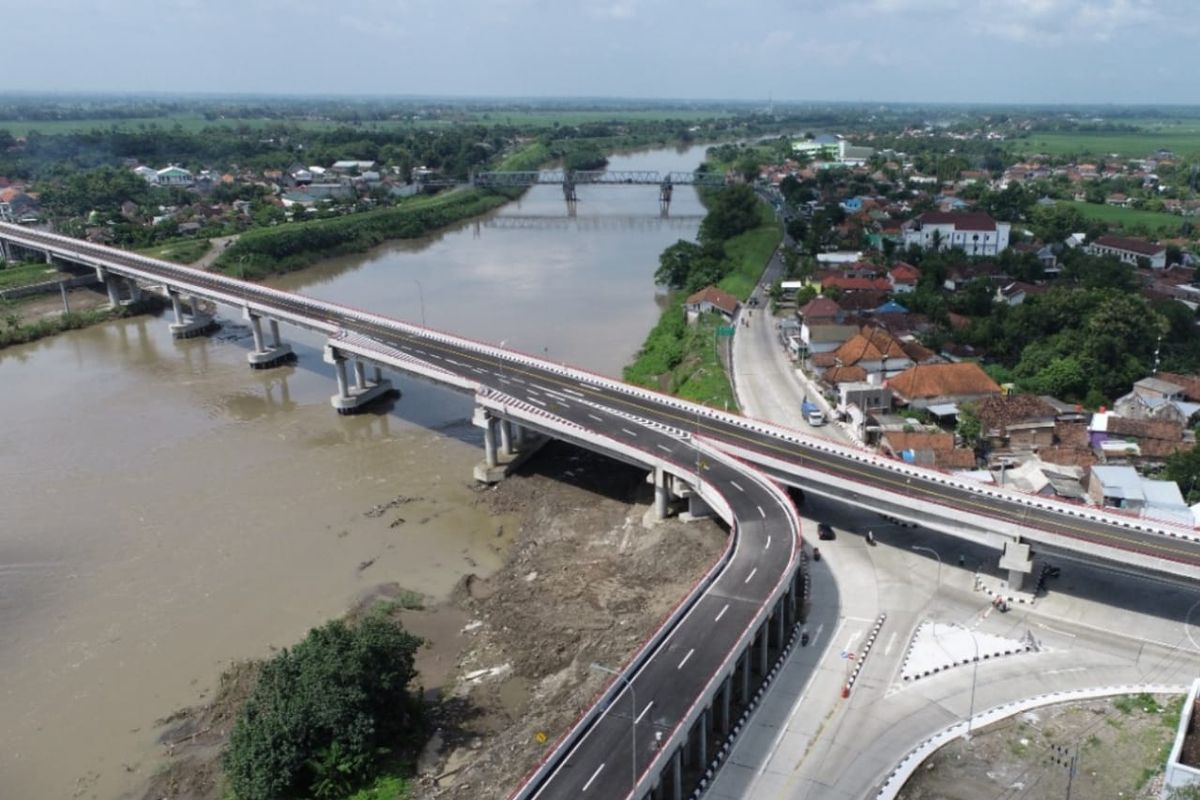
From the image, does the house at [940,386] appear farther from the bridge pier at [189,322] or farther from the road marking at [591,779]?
the bridge pier at [189,322]

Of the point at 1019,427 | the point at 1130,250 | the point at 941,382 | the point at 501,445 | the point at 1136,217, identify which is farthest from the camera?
the point at 1136,217

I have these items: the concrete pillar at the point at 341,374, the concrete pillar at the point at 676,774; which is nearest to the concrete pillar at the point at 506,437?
the concrete pillar at the point at 341,374

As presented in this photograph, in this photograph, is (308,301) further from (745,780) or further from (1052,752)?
(1052,752)

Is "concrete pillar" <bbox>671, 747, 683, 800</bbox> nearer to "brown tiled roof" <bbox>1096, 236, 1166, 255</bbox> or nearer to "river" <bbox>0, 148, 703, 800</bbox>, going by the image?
"river" <bbox>0, 148, 703, 800</bbox>

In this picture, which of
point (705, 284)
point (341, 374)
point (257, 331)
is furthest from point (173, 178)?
point (341, 374)

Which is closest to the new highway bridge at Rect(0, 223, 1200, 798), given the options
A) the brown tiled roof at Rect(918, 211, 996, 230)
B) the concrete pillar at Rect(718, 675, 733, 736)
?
the concrete pillar at Rect(718, 675, 733, 736)

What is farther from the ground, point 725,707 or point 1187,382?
point 1187,382

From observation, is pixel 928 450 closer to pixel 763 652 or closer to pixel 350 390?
pixel 763 652
